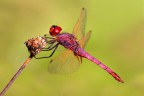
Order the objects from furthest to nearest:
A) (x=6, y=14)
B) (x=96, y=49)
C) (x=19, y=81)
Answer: (x=6, y=14)
(x=96, y=49)
(x=19, y=81)

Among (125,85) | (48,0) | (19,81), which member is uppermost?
(48,0)

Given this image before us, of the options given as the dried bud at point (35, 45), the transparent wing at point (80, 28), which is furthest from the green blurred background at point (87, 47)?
the dried bud at point (35, 45)

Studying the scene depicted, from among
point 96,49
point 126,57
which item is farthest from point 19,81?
point 126,57

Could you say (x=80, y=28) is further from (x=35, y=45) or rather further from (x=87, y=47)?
(x=35, y=45)

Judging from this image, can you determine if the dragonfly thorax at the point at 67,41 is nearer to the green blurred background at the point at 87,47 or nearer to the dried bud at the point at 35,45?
the dried bud at the point at 35,45

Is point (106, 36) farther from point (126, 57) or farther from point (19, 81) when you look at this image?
point (19, 81)

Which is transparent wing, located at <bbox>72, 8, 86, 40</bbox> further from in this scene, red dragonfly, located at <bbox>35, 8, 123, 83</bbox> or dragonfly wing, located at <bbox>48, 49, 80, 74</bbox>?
dragonfly wing, located at <bbox>48, 49, 80, 74</bbox>
